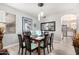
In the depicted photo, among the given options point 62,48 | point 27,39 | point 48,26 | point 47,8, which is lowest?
point 62,48

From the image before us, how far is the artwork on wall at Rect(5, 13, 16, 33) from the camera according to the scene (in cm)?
172

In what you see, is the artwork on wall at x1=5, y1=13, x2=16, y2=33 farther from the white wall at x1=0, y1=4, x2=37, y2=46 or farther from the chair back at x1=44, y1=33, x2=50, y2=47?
the chair back at x1=44, y1=33, x2=50, y2=47

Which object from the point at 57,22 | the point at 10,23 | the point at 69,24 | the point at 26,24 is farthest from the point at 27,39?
the point at 69,24

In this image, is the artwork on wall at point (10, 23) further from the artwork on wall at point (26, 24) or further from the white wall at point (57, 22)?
the white wall at point (57, 22)

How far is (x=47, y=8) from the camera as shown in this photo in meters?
1.75

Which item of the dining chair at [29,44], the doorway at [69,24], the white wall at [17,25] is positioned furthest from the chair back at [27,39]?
the doorway at [69,24]

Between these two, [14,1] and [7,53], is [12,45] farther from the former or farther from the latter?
[14,1]

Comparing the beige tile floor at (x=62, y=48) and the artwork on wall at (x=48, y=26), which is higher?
the artwork on wall at (x=48, y=26)

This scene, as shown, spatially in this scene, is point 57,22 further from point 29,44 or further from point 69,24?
point 29,44

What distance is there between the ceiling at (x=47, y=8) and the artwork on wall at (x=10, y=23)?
0.18m

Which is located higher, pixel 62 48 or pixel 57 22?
pixel 57 22

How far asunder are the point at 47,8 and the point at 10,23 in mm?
722

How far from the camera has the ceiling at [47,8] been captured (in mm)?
1704

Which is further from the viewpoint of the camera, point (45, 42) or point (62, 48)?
point (45, 42)
